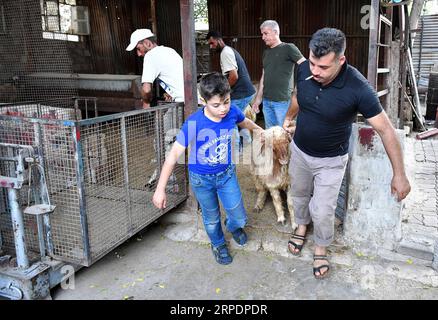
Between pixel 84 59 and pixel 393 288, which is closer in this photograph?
pixel 393 288

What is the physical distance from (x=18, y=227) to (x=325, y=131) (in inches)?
96.5

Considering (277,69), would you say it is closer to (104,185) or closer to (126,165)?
(126,165)

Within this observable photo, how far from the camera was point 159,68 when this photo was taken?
4.39 metres

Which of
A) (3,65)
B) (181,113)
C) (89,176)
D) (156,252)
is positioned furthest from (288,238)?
(3,65)

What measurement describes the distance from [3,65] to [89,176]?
919 centimetres

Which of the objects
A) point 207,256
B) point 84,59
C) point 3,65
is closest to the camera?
point 207,256

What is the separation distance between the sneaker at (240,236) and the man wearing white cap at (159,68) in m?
1.60

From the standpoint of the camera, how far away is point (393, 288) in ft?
10.3

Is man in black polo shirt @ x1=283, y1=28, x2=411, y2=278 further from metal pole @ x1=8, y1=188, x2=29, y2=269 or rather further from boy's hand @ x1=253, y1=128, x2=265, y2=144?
metal pole @ x1=8, y1=188, x2=29, y2=269

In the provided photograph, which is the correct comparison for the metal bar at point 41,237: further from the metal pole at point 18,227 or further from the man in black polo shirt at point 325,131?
the man in black polo shirt at point 325,131

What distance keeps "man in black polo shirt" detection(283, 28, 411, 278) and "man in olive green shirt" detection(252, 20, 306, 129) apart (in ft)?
4.46

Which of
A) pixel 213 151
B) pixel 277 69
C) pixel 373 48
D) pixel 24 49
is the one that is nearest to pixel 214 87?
pixel 213 151

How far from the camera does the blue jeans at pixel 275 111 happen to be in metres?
5.02

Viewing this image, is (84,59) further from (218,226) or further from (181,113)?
(218,226)
